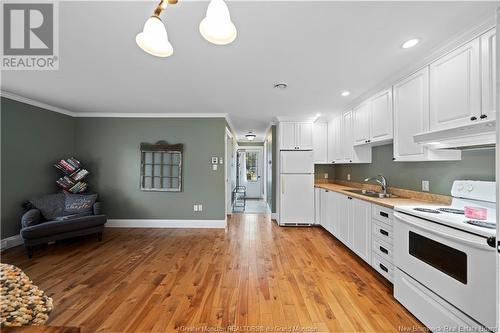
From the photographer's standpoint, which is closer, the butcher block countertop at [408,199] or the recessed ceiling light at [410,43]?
the recessed ceiling light at [410,43]

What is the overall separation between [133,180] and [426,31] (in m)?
5.00

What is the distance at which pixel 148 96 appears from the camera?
3291mm

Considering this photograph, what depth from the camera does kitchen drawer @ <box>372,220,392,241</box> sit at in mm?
2188

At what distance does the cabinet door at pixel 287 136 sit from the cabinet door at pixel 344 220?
159 cm

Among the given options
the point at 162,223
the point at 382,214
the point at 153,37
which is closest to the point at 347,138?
the point at 382,214

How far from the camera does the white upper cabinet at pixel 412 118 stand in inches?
82.7

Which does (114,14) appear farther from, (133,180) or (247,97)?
(133,180)

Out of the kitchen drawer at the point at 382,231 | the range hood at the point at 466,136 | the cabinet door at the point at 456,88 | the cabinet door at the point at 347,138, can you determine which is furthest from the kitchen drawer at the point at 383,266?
the cabinet door at the point at 347,138

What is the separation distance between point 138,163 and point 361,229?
14.2ft

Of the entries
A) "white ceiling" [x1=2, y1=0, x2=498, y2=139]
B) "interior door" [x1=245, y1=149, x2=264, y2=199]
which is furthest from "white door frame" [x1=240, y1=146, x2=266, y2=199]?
"white ceiling" [x1=2, y1=0, x2=498, y2=139]

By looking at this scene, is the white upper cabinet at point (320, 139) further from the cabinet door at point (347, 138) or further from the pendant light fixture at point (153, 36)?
the pendant light fixture at point (153, 36)

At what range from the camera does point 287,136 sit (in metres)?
4.50

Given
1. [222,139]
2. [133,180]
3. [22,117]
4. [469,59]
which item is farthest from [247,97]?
[22,117]

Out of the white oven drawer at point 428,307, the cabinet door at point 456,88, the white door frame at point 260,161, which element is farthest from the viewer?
the white door frame at point 260,161
